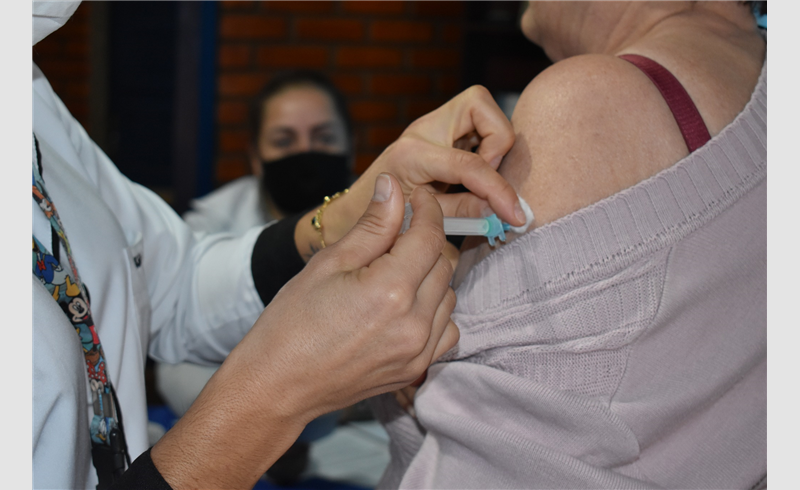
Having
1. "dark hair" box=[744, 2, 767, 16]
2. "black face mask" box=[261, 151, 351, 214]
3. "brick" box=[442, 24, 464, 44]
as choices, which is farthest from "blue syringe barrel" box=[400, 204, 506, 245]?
"brick" box=[442, 24, 464, 44]

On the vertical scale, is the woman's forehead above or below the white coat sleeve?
above

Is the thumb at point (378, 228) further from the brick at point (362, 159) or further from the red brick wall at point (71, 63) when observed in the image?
the red brick wall at point (71, 63)

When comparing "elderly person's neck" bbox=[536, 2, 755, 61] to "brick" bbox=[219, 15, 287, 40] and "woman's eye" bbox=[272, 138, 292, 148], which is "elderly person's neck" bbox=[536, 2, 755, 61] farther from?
"brick" bbox=[219, 15, 287, 40]

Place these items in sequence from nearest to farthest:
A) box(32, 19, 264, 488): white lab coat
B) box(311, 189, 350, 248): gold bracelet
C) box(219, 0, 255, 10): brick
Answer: box(32, 19, 264, 488): white lab coat → box(311, 189, 350, 248): gold bracelet → box(219, 0, 255, 10): brick

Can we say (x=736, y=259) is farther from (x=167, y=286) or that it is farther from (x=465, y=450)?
(x=167, y=286)

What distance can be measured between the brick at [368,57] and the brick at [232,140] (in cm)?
70

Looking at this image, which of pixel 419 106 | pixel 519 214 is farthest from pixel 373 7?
pixel 519 214

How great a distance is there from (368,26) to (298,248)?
277 cm

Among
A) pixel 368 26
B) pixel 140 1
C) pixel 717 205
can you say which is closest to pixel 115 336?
pixel 717 205

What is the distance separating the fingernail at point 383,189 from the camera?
776 millimetres

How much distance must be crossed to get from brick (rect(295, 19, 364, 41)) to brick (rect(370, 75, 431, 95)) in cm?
27

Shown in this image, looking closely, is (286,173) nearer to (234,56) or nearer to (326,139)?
(326,139)

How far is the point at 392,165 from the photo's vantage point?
1030 millimetres

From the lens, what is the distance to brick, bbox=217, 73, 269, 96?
3465 mm
